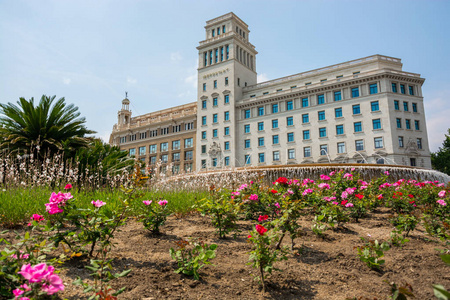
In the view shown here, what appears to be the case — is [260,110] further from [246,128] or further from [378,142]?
[378,142]

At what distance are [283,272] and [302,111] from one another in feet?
141

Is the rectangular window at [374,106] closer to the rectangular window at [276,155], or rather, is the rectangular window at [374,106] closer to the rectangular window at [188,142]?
the rectangular window at [276,155]

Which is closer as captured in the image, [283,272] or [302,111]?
[283,272]

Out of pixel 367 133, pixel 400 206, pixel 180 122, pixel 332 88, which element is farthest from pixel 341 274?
pixel 180 122

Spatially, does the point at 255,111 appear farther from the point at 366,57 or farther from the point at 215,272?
the point at 215,272

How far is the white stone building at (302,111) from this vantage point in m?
38.8

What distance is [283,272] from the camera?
11.1ft

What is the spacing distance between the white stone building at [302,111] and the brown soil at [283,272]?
37803 millimetres

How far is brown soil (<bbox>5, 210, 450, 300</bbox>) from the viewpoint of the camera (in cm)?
291

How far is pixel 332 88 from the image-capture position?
139 feet

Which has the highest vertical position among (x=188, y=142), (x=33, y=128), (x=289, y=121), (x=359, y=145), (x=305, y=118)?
(x=305, y=118)

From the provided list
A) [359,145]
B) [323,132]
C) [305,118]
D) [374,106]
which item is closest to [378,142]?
[359,145]

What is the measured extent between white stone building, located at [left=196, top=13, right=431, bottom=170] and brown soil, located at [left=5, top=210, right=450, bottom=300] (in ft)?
124

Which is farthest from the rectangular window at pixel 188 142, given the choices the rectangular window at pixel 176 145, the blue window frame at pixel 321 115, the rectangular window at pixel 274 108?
the blue window frame at pixel 321 115
